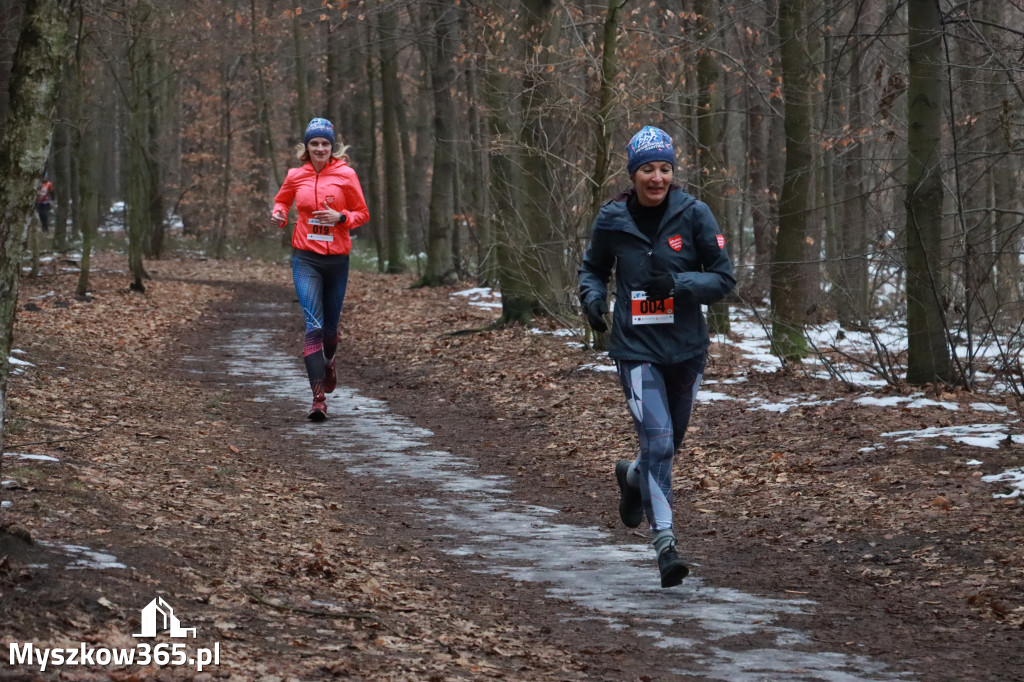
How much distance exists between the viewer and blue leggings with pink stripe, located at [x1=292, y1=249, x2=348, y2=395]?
35.0ft

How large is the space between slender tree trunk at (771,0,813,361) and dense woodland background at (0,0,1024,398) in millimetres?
31

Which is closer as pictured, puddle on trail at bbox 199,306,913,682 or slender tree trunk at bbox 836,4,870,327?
puddle on trail at bbox 199,306,913,682

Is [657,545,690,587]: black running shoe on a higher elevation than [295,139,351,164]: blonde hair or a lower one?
lower

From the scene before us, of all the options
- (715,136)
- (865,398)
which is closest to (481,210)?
(715,136)

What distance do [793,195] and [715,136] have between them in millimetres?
3805

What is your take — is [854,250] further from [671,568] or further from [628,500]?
[671,568]

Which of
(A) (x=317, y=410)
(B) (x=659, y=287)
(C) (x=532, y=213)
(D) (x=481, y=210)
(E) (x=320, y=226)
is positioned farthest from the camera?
(D) (x=481, y=210)

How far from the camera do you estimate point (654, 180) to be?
230 inches

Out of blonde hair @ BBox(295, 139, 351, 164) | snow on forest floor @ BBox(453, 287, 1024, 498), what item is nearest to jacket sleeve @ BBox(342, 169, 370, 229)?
blonde hair @ BBox(295, 139, 351, 164)

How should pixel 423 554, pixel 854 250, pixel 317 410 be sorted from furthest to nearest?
pixel 854 250, pixel 317 410, pixel 423 554

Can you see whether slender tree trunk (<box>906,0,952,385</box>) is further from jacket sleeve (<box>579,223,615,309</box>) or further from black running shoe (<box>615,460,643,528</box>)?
jacket sleeve (<box>579,223,615,309</box>)

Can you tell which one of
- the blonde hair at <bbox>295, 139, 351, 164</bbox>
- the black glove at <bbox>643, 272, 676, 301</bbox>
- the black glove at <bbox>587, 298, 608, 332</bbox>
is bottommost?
the black glove at <bbox>587, 298, 608, 332</bbox>

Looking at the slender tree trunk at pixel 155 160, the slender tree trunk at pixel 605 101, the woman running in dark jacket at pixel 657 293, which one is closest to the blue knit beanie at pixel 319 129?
the slender tree trunk at pixel 605 101

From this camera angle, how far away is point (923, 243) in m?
10.4
